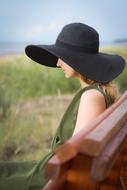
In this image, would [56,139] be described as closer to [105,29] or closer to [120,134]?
[120,134]

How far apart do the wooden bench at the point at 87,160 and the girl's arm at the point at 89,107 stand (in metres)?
0.59

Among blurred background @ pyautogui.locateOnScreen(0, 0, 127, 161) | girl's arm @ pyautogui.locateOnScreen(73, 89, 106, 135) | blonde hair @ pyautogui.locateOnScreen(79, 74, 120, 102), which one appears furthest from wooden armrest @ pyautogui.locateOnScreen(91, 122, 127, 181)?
blurred background @ pyautogui.locateOnScreen(0, 0, 127, 161)

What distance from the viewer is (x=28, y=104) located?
9.52ft

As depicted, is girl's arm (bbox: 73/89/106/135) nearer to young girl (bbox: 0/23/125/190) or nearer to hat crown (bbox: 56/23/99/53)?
young girl (bbox: 0/23/125/190)

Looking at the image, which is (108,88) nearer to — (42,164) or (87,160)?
(42,164)

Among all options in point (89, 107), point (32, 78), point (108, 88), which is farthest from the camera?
point (32, 78)

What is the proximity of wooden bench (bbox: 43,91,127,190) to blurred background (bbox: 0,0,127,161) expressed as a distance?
2.09m

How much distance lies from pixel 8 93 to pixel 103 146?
2225 mm

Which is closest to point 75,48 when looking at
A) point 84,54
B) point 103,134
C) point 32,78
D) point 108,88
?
point 84,54

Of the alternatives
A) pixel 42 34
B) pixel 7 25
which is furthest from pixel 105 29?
pixel 7 25

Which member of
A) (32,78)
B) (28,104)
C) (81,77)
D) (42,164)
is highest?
(81,77)

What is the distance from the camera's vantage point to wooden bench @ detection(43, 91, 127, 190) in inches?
24.5

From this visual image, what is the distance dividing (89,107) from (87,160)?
76cm

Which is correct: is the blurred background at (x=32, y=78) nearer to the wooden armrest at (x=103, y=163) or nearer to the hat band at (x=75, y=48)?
the hat band at (x=75, y=48)
